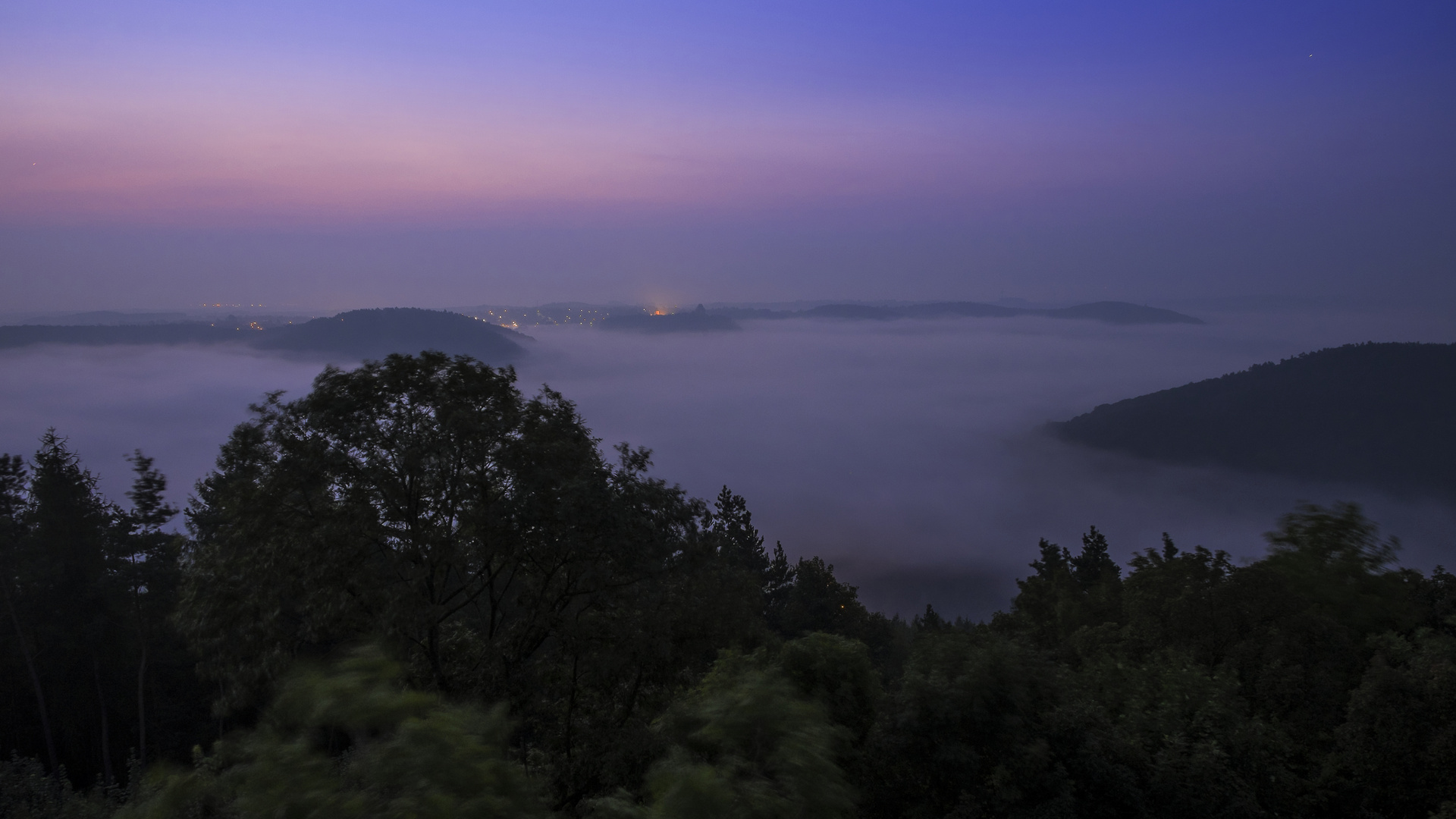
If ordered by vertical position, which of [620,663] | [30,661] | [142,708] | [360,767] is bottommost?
[142,708]

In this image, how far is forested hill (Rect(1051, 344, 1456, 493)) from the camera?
156000mm

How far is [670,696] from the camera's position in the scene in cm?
1230

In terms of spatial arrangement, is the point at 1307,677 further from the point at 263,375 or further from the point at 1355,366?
the point at 1355,366

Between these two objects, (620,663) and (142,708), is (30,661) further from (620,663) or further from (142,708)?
(620,663)

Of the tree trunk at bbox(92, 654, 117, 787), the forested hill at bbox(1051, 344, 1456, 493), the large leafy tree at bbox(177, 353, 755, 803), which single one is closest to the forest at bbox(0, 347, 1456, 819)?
the large leafy tree at bbox(177, 353, 755, 803)

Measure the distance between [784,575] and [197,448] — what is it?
118 m

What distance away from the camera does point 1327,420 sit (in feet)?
561

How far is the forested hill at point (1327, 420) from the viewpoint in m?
156

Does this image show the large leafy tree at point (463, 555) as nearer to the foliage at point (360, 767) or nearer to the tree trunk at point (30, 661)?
the foliage at point (360, 767)

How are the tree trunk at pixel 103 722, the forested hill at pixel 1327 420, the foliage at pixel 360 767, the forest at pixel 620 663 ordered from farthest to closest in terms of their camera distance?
1. the forested hill at pixel 1327 420
2. the tree trunk at pixel 103 722
3. the forest at pixel 620 663
4. the foliage at pixel 360 767

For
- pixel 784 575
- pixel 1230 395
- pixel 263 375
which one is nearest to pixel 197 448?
pixel 263 375

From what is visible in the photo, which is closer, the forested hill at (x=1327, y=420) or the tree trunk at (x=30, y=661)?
the tree trunk at (x=30, y=661)

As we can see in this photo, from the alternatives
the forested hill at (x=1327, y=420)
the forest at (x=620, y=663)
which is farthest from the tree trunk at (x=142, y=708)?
the forested hill at (x=1327, y=420)

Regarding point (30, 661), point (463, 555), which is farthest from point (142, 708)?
point (463, 555)
